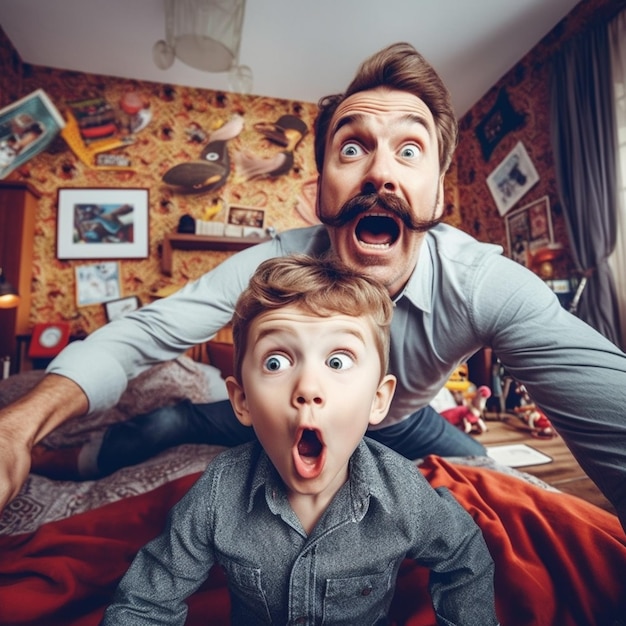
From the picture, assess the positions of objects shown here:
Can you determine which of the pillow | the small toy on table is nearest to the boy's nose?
the pillow

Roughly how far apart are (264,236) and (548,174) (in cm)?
205

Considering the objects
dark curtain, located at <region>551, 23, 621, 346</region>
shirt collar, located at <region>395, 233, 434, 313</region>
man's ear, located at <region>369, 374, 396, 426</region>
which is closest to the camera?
man's ear, located at <region>369, 374, 396, 426</region>

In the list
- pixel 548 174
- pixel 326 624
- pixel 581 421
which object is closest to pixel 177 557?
pixel 326 624

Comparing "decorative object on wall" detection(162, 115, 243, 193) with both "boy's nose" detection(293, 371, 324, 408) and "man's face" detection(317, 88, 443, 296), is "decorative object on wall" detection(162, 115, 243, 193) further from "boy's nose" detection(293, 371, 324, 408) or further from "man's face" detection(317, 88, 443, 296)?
"boy's nose" detection(293, 371, 324, 408)

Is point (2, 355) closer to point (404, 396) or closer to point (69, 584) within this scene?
point (69, 584)

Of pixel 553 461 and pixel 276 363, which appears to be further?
pixel 553 461

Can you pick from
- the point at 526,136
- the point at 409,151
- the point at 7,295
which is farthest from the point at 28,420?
the point at 526,136

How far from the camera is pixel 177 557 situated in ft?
1.65

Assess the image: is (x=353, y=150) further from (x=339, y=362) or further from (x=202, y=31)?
(x=202, y=31)

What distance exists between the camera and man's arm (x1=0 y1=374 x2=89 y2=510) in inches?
21.3

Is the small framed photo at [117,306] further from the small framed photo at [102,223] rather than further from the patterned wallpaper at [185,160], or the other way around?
the small framed photo at [102,223]

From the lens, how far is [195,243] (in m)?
2.63

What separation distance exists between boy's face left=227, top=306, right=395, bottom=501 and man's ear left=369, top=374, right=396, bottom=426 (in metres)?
0.04

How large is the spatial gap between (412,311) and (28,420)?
0.79m
